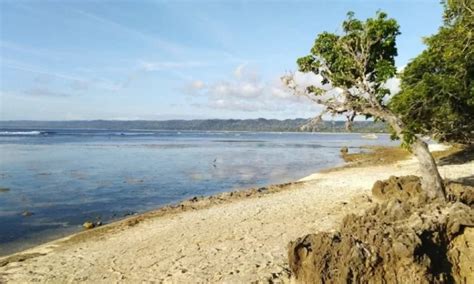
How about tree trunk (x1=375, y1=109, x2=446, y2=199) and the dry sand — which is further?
tree trunk (x1=375, y1=109, x2=446, y2=199)

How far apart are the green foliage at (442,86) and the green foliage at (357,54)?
1.12 metres

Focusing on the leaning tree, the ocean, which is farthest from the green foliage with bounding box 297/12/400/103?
the ocean

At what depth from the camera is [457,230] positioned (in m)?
10.3

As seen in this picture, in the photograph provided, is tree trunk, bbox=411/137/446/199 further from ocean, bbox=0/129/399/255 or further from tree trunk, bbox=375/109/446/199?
ocean, bbox=0/129/399/255

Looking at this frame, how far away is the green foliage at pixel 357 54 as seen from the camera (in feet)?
47.8

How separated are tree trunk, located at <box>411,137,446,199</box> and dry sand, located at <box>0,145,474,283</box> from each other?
3284mm

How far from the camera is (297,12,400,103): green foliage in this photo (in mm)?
14555

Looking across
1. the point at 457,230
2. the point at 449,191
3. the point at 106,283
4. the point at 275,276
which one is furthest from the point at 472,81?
the point at 106,283

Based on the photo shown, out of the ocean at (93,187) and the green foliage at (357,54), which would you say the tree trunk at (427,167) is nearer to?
the green foliage at (357,54)

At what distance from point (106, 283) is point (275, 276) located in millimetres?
4166

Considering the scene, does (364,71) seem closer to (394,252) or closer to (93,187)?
(394,252)

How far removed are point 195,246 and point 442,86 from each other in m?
9.45

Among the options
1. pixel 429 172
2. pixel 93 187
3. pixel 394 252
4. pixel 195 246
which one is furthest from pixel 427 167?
pixel 93 187

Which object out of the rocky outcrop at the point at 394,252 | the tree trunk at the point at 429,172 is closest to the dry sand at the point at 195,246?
the rocky outcrop at the point at 394,252
